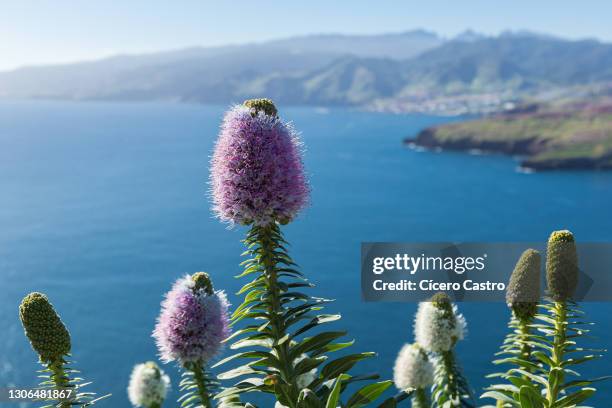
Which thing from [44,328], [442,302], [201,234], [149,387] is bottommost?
[44,328]

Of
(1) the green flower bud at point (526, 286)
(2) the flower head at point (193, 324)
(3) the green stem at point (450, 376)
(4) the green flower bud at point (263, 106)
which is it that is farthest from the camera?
(3) the green stem at point (450, 376)

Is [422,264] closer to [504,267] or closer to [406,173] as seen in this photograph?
[504,267]

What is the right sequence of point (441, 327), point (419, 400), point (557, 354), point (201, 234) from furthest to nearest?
point (201, 234) → point (419, 400) → point (441, 327) → point (557, 354)

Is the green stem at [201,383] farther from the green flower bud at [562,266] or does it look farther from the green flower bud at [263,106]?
the green flower bud at [562,266]

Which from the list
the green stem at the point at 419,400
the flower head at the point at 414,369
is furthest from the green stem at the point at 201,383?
the flower head at the point at 414,369

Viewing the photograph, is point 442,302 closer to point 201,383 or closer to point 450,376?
point 450,376

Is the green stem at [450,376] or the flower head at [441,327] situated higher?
the flower head at [441,327]

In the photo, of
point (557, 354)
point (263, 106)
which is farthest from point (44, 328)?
point (557, 354)

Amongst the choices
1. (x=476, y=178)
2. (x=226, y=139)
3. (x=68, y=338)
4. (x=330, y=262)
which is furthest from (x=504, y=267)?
(x=476, y=178)
